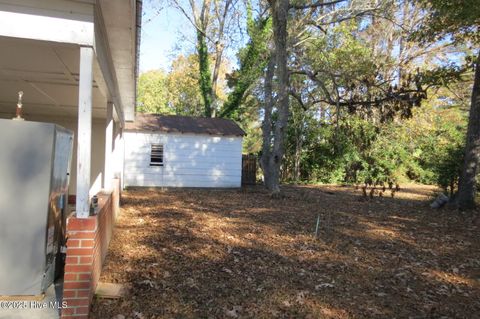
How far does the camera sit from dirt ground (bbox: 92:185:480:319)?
493 centimetres

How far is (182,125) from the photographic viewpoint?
19969 millimetres

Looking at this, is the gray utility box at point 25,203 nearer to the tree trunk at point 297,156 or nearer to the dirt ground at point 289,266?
the dirt ground at point 289,266

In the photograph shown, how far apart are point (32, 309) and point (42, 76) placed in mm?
3608

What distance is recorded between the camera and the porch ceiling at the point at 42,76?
480 cm

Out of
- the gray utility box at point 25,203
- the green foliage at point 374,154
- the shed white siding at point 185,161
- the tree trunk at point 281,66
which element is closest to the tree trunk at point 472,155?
the tree trunk at point 281,66

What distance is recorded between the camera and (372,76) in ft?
42.3

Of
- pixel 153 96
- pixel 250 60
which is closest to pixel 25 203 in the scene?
pixel 250 60

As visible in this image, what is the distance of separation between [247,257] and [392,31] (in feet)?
93.4

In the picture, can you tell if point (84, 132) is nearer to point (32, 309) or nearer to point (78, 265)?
point (78, 265)

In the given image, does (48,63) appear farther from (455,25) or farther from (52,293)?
(455,25)

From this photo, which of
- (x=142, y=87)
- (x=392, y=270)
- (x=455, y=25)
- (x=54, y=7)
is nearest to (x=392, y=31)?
(x=455, y=25)

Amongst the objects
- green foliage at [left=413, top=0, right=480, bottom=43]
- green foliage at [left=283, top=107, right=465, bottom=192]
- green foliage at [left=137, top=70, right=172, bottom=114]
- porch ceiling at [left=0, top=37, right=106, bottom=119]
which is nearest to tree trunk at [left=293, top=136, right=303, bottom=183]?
green foliage at [left=283, top=107, right=465, bottom=192]

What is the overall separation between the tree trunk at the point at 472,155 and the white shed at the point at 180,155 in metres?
9.61

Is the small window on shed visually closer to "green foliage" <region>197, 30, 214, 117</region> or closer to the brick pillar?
"green foliage" <region>197, 30, 214, 117</region>
